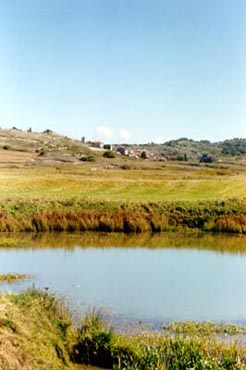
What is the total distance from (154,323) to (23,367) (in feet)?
16.1

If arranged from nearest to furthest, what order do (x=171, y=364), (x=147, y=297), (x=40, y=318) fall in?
(x=171, y=364) < (x=40, y=318) < (x=147, y=297)

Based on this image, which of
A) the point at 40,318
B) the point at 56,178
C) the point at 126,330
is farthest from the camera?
the point at 56,178

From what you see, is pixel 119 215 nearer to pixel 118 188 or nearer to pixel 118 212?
pixel 118 212

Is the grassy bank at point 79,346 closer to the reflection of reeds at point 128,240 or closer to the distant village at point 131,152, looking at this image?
the reflection of reeds at point 128,240

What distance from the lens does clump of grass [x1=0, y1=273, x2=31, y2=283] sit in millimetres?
18017

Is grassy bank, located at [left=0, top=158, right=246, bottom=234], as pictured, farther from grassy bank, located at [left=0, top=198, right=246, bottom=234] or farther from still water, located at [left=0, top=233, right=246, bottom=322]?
still water, located at [left=0, top=233, right=246, bottom=322]

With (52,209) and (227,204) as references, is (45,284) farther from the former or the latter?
(227,204)

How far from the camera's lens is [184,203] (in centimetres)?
3397

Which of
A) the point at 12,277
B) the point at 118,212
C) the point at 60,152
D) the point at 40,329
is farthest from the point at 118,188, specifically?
the point at 60,152

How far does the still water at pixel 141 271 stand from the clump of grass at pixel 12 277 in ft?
1.07

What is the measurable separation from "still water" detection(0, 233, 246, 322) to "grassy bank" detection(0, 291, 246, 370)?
314 cm

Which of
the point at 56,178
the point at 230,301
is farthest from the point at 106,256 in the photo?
the point at 56,178

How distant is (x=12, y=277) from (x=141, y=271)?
15.3ft

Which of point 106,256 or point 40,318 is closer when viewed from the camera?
point 40,318
